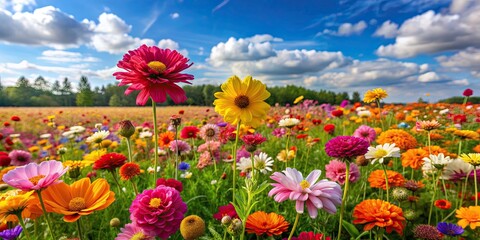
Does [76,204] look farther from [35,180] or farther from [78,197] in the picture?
[35,180]

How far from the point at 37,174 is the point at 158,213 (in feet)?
1.48

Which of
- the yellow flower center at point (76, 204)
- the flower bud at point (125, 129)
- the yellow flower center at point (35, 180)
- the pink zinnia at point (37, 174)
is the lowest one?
the yellow flower center at point (76, 204)

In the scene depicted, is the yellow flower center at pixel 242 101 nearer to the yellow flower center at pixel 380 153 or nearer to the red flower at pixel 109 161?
the red flower at pixel 109 161

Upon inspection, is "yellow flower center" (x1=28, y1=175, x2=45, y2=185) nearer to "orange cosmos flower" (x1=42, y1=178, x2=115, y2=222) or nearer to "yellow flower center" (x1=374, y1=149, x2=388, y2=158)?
"orange cosmos flower" (x1=42, y1=178, x2=115, y2=222)

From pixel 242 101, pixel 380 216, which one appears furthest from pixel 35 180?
pixel 380 216

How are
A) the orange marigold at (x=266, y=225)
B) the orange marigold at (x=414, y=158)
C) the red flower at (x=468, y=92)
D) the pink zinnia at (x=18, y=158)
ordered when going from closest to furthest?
the orange marigold at (x=266, y=225), the orange marigold at (x=414, y=158), the pink zinnia at (x=18, y=158), the red flower at (x=468, y=92)

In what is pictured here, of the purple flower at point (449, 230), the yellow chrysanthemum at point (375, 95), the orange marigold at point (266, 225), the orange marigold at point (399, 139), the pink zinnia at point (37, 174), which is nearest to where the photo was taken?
the pink zinnia at point (37, 174)

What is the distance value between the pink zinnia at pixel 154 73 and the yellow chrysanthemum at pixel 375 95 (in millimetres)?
2201

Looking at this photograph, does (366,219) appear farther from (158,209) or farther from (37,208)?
(37,208)

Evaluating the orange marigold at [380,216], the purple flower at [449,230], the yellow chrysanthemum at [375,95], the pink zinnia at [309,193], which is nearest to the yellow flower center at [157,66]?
the pink zinnia at [309,193]

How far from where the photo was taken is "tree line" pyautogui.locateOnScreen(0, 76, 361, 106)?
1563 inches

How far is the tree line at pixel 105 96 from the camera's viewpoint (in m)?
39.7

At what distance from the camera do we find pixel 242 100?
53.9 inches

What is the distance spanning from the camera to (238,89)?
1372 millimetres
